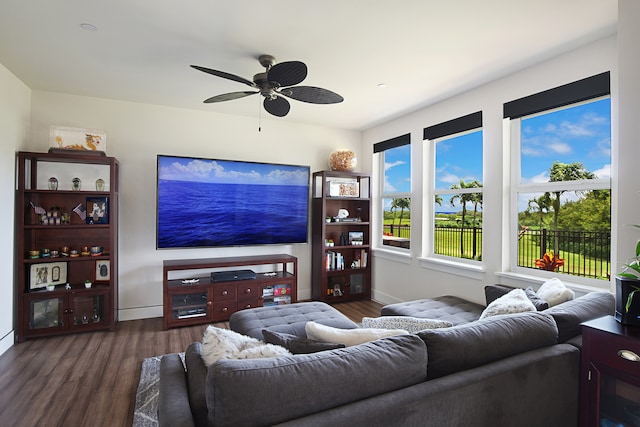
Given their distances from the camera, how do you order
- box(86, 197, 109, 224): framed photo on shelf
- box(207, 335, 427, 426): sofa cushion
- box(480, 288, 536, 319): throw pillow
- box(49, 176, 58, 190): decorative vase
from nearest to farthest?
1. box(207, 335, 427, 426): sofa cushion
2. box(480, 288, 536, 319): throw pillow
3. box(49, 176, 58, 190): decorative vase
4. box(86, 197, 109, 224): framed photo on shelf

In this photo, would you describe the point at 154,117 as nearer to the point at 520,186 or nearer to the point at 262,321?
the point at 262,321

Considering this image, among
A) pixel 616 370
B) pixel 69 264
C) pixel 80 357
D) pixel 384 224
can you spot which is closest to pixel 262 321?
pixel 80 357

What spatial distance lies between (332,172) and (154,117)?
7.45 feet

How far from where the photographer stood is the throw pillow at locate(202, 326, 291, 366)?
123 cm

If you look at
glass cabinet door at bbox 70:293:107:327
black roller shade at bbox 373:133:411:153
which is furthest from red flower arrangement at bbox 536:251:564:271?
glass cabinet door at bbox 70:293:107:327

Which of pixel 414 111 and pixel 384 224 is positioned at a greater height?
pixel 414 111

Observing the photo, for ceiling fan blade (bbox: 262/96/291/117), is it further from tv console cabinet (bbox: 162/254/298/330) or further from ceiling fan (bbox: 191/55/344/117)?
tv console cabinet (bbox: 162/254/298/330)

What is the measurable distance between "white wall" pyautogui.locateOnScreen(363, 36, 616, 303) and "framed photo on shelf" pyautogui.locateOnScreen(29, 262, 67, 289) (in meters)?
3.74

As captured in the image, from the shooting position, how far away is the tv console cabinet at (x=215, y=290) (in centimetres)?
360

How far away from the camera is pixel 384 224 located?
16.1 feet

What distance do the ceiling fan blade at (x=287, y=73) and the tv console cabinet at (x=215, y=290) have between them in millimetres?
2235

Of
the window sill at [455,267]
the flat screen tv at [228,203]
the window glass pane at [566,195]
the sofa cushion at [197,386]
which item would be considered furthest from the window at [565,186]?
the sofa cushion at [197,386]

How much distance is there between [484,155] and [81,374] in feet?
13.0

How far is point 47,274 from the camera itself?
11.1ft
